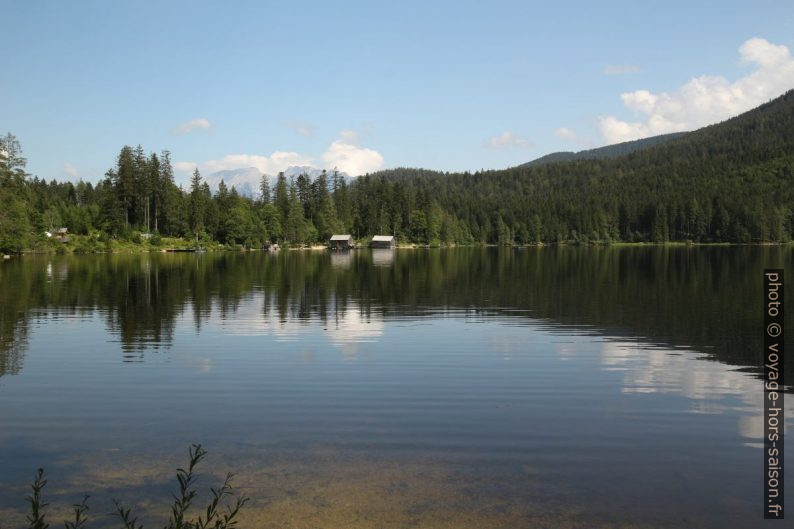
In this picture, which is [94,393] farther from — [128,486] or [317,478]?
[317,478]

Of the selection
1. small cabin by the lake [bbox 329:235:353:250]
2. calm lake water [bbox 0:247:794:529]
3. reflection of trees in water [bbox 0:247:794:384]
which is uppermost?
small cabin by the lake [bbox 329:235:353:250]

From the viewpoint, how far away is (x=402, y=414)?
16781mm

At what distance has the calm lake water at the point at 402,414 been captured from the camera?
36.8 feet

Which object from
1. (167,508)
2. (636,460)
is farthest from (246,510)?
(636,460)

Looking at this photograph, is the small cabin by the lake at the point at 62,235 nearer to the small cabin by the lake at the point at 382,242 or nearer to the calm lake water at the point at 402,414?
the small cabin by the lake at the point at 382,242

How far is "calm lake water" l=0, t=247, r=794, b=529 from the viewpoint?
36.8 ft

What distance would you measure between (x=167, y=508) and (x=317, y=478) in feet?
9.21

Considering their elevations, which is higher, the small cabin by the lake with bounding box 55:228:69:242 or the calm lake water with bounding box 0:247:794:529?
the small cabin by the lake with bounding box 55:228:69:242

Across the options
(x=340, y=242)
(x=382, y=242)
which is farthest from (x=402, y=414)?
(x=382, y=242)

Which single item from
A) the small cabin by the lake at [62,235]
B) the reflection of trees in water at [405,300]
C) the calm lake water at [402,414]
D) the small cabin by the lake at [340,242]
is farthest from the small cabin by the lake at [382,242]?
the calm lake water at [402,414]

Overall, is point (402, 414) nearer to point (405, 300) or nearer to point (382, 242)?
point (405, 300)

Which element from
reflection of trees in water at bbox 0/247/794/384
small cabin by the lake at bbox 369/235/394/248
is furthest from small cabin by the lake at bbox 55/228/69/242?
small cabin by the lake at bbox 369/235/394/248

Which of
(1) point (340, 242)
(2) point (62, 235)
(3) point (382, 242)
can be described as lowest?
(1) point (340, 242)

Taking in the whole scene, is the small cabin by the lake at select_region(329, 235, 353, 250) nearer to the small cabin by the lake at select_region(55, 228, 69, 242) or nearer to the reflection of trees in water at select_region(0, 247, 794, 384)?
the small cabin by the lake at select_region(55, 228, 69, 242)
